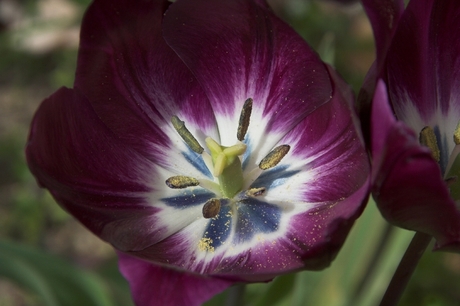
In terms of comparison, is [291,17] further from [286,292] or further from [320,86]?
[320,86]

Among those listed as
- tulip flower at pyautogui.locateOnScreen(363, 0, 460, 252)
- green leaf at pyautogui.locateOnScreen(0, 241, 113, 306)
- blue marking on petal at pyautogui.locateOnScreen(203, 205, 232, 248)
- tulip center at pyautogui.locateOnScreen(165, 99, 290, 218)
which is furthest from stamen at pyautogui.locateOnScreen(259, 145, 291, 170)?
green leaf at pyautogui.locateOnScreen(0, 241, 113, 306)

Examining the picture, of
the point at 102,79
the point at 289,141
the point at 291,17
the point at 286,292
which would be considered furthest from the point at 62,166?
the point at 291,17

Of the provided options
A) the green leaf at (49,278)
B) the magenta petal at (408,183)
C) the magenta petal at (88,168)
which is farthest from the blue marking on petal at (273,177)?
the green leaf at (49,278)

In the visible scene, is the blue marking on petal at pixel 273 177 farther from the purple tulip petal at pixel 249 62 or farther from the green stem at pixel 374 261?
the green stem at pixel 374 261

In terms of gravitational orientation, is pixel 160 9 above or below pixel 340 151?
above

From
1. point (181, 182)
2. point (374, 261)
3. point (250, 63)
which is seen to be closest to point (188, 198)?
point (181, 182)

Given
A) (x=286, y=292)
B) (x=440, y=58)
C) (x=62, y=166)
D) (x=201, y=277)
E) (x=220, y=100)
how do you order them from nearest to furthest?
1. (x=201, y=277)
2. (x=62, y=166)
3. (x=440, y=58)
4. (x=220, y=100)
5. (x=286, y=292)
